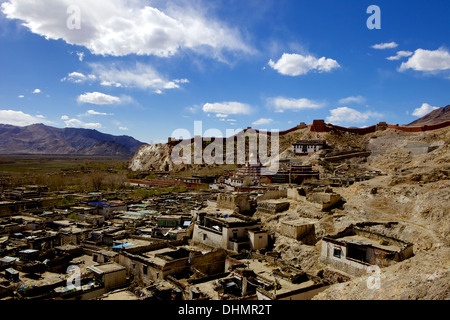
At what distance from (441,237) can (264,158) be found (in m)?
43.8

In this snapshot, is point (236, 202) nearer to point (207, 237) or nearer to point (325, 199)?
point (207, 237)

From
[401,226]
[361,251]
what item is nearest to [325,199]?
[401,226]

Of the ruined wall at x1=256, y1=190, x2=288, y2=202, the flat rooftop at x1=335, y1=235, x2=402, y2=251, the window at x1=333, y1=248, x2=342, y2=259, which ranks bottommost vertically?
the window at x1=333, y1=248, x2=342, y2=259

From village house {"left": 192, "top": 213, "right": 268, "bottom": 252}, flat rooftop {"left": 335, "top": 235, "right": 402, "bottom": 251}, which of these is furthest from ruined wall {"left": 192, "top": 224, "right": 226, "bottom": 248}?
flat rooftop {"left": 335, "top": 235, "right": 402, "bottom": 251}

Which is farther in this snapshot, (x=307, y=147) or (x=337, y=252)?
(x=307, y=147)

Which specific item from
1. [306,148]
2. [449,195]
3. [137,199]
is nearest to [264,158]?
[306,148]

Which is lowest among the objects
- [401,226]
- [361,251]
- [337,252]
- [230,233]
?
[230,233]

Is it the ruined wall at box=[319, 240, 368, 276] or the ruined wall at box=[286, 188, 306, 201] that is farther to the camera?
the ruined wall at box=[286, 188, 306, 201]

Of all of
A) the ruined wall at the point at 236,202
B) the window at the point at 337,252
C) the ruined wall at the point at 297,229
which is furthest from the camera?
the ruined wall at the point at 236,202

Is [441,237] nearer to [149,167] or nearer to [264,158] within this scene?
[264,158]

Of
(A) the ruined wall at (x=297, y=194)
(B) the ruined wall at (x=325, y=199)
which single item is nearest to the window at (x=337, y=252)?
(B) the ruined wall at (x=325, y=199)

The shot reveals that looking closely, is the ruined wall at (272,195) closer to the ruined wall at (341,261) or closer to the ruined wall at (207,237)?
the ruined wall at (207,237)

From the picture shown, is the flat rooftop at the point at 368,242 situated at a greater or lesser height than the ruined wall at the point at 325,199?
lesser

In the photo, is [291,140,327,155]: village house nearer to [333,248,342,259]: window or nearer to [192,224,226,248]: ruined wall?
[192,224,226,248]: ruined wall
